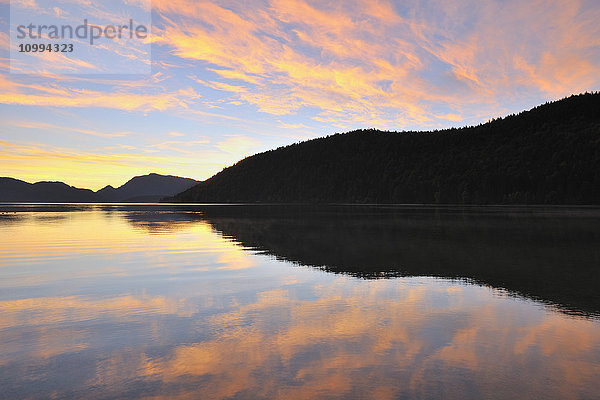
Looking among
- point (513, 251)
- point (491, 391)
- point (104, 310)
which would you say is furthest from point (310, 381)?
point (513, 251)

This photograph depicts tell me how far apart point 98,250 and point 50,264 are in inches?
212

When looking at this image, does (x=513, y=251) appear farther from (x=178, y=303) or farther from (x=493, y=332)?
(x=178, y=303)

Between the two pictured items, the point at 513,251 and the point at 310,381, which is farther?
the point at 513,251

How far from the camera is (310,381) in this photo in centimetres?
677

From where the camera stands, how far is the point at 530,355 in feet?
25.9

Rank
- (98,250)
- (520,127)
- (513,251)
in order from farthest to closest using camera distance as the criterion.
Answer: (520,127) < (98,250) < (513,251)

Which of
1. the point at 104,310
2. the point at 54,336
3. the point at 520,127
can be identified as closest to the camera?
the point at 54,336

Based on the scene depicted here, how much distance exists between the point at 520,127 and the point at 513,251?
7734 inches

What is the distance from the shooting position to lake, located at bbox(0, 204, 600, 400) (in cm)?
666

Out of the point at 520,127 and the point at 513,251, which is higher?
the point at 520,127

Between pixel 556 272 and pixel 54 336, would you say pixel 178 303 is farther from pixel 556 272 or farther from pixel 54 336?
pixel 556 272

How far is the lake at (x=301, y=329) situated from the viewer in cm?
666

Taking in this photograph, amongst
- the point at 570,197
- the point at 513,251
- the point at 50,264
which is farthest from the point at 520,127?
the point at 50,264

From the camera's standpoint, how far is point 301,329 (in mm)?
9609
